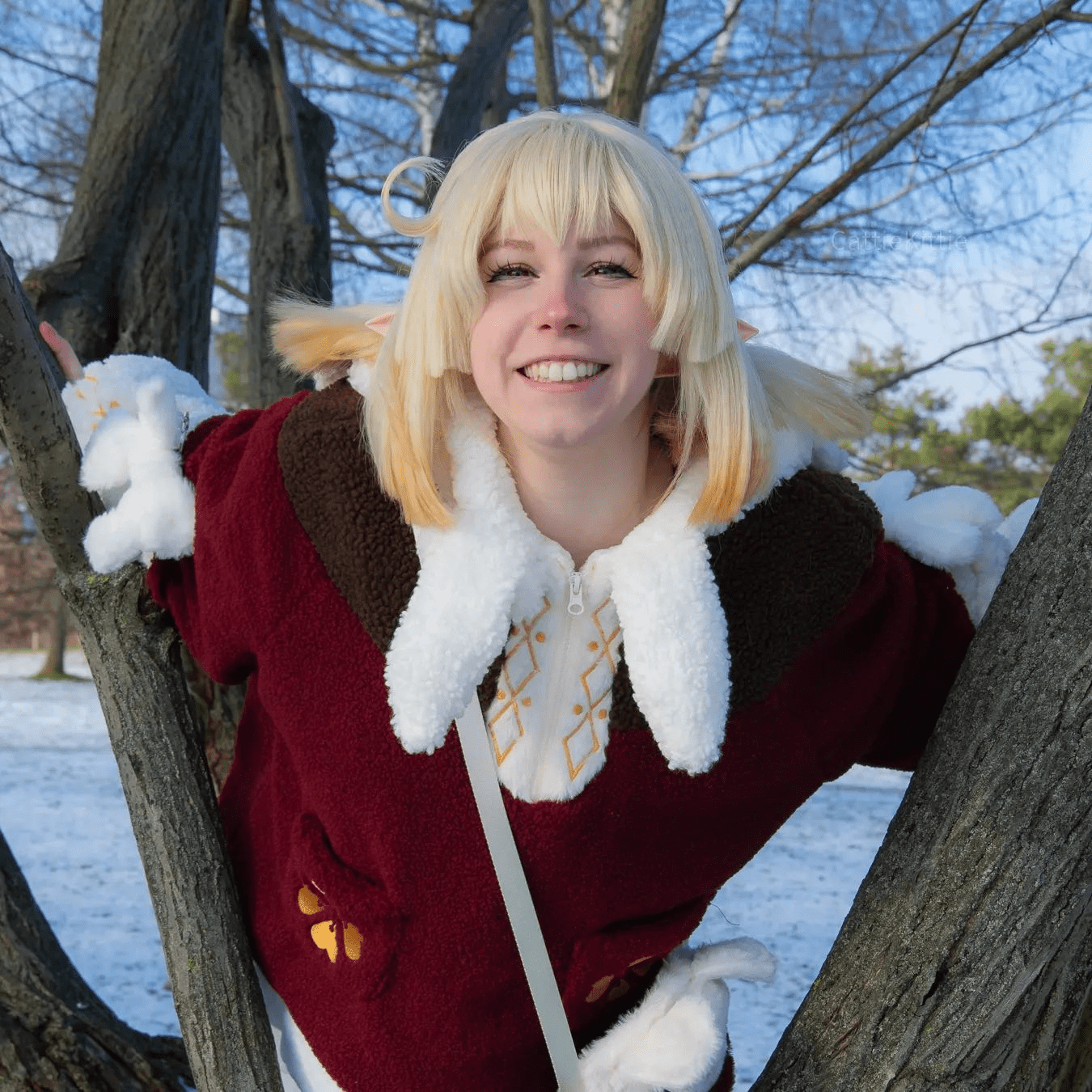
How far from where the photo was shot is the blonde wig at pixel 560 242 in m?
1.37

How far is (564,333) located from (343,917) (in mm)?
850

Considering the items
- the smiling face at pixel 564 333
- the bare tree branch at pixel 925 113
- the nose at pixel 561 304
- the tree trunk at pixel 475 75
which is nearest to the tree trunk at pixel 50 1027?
the smiling face at pixel 564 333

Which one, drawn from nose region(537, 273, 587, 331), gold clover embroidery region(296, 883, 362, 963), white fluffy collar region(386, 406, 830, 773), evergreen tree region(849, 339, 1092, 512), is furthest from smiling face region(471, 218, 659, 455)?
evergreen tree region(849, 339, 1092, 512)

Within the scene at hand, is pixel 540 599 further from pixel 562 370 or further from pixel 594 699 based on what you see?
pixel 562 370

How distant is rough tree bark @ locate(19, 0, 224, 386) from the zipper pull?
1623 millimetres

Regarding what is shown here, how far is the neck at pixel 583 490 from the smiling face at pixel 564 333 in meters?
0.08

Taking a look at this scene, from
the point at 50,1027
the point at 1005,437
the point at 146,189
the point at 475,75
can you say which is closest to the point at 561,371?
the point at 50,1027

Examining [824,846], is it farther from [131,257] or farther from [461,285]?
[461,285]

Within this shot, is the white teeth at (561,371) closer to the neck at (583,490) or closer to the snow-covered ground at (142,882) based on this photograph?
the neck at (583,490)

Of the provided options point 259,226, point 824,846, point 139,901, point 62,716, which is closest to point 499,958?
point 259,226

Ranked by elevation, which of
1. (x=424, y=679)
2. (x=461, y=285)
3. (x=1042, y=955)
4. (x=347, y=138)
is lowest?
(x=1042, y=955)

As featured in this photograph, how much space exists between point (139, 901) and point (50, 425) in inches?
132

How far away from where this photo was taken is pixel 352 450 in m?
1.54

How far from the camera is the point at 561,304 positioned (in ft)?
4.47
